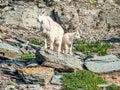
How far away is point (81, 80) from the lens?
72.9 feet

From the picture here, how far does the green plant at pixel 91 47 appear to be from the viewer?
2942cm

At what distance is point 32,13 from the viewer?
121 ft

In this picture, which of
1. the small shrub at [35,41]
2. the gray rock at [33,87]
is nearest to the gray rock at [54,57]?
the gray rock at [33,87]

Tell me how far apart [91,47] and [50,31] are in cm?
844

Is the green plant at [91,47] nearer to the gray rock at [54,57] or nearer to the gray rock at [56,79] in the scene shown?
the gray rock at [54,57]

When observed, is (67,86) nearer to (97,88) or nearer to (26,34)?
(97,88)

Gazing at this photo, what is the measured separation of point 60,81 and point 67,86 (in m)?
0.66

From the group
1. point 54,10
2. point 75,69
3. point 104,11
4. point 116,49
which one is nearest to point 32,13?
point 54,10

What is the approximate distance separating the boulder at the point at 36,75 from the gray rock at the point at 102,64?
245 centimetres

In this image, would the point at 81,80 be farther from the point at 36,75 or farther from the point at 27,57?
the point at 27,57

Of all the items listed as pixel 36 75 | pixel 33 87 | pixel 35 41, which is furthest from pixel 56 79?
pixel 35 41

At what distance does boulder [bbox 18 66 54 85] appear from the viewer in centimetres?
2156

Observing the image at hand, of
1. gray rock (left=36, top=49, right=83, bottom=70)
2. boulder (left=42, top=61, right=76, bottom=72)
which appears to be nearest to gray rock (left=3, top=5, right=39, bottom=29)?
gray rock (left=36, top=49, right=83, bottom=70)

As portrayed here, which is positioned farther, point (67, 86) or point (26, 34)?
point (26, 34)
